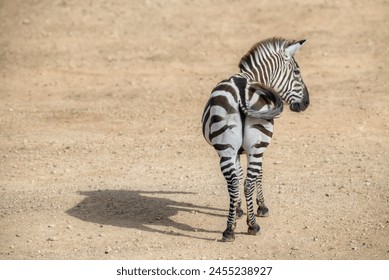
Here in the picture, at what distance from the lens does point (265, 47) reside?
39.9ft

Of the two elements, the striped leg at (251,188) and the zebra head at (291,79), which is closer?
the striped leg at (251,188)

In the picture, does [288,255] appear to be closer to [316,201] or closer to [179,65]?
[316,201]

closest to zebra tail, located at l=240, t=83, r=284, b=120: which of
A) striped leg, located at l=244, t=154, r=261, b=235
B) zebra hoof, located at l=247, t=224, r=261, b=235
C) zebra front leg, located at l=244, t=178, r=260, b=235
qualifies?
striped leg, located at l=244, t=154, r=261, b=235

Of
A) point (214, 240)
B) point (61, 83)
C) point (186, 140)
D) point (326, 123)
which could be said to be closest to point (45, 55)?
point (61, 83)

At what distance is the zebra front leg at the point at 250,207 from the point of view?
11602mm

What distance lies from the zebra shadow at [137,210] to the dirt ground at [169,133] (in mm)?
34

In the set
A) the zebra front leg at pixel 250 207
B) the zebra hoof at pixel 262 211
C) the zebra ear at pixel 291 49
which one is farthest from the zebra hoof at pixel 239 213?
the zebra ear at pixel 291 49

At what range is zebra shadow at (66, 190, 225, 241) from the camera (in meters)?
12.2

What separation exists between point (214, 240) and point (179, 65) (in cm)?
981

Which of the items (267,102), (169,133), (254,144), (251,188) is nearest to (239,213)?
(251,188)

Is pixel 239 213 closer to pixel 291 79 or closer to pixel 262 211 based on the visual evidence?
pixel 262 211

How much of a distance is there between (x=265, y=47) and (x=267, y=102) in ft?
3.83

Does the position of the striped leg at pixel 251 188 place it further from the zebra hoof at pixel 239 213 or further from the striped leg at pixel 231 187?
the zebra hoof at pixel 239 213

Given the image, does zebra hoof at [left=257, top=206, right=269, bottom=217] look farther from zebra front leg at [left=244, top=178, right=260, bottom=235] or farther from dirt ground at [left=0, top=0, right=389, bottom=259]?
zebra front leg at [left=244, top=178, right=260, bottom=235]
